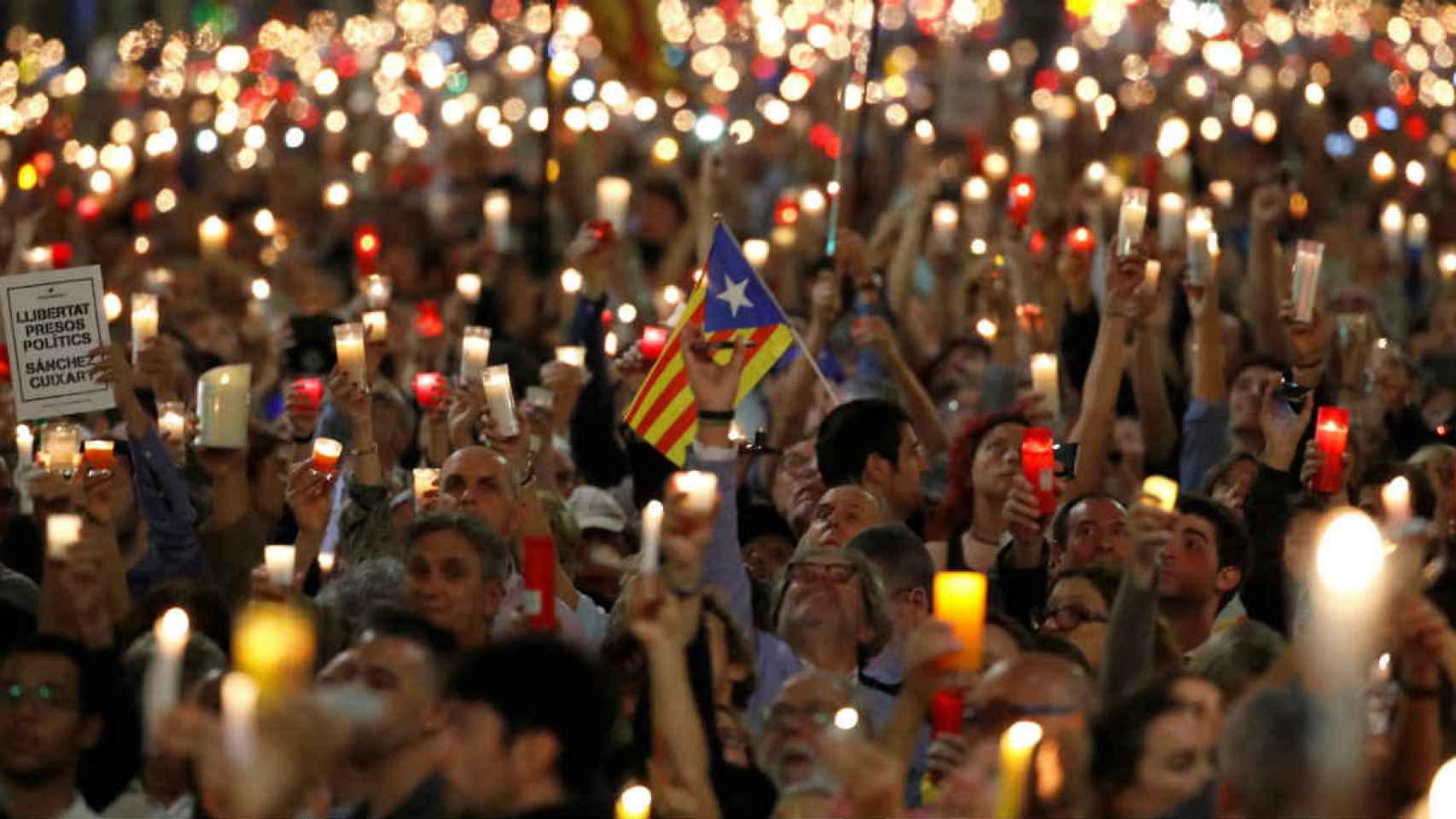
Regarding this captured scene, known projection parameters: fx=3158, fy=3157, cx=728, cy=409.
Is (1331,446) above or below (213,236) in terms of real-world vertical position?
above

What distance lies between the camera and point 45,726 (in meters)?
6.27

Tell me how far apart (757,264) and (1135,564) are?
637cm

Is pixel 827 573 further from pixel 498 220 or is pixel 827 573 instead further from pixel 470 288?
pixel 498 220

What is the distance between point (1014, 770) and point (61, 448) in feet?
11.7

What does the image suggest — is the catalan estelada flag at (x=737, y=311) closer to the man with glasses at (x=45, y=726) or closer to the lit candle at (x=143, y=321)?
the lit candle at (x=143, y=321)

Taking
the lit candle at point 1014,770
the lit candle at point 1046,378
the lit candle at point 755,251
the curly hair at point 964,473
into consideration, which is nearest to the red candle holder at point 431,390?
the curly hair at point 964,473

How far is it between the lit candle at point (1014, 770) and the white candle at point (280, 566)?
6.37 ft

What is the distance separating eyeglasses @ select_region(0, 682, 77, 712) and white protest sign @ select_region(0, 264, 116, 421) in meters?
2.49

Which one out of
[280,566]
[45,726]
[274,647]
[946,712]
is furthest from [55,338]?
[946,712]

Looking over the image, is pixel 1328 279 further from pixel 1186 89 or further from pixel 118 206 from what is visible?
pixel 118 206

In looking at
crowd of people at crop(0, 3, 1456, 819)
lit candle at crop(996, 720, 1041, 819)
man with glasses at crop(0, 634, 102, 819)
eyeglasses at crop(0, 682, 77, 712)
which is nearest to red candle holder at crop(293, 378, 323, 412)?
crowd of people at crop(0, 3, 1456, 819)

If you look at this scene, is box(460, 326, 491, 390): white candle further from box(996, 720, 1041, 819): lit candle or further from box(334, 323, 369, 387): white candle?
box(996, 720, 1041, 819): lit candle

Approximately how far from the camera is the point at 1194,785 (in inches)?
218

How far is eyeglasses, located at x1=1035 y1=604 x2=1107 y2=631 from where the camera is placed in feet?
23.8
